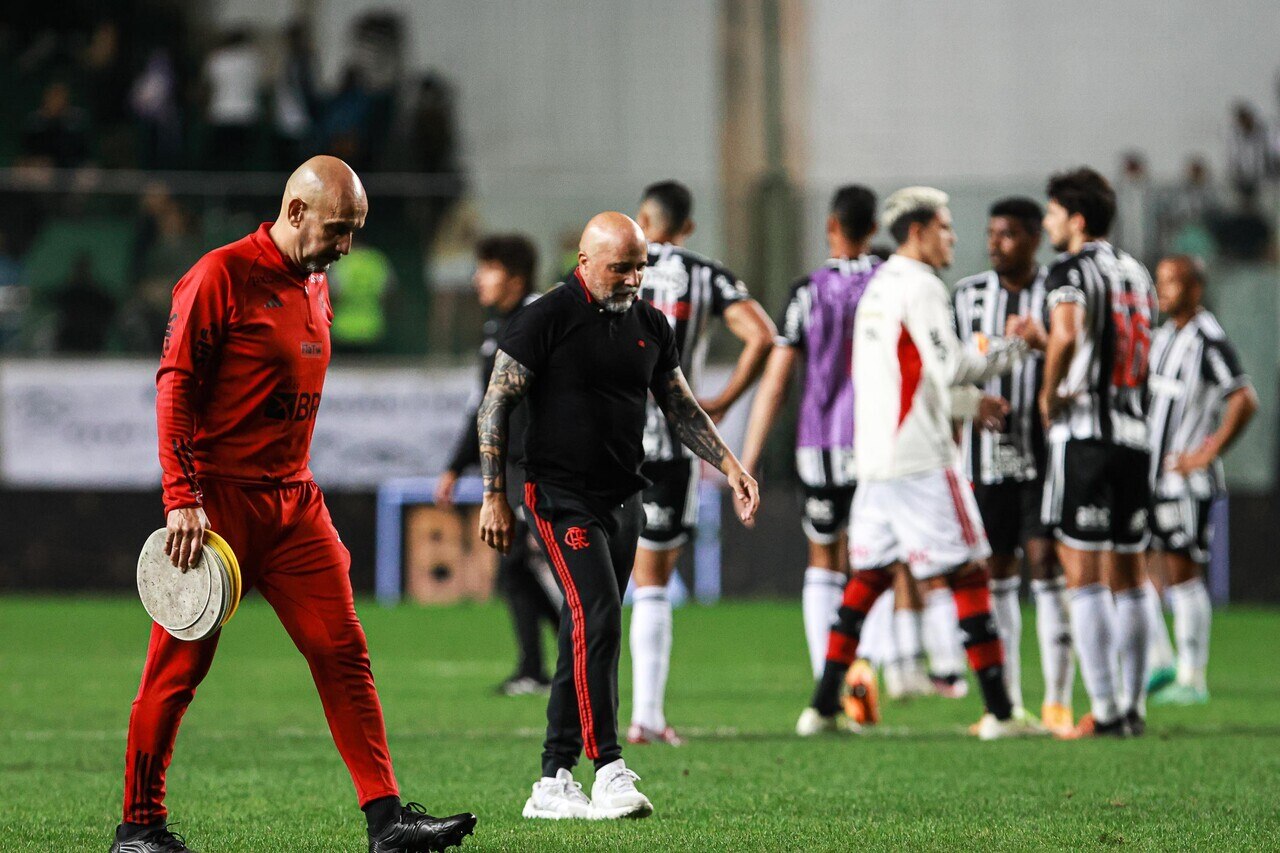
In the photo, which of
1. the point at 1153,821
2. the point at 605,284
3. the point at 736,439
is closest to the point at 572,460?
the point at 605,284

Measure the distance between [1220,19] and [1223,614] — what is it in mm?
9521

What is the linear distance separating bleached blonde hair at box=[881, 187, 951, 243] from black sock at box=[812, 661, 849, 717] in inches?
73.1

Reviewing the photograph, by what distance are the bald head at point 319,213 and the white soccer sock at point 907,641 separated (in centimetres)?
574

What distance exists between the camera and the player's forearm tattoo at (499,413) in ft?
20.2

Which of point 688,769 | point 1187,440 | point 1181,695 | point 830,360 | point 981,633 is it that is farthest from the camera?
point 1187,440

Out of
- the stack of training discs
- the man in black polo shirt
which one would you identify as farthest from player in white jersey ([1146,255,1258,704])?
the stack of training discs

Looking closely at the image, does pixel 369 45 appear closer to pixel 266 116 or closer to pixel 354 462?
pixel 266 116

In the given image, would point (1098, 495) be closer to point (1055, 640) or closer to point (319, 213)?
point (1055, 640)

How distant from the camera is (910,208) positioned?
27.1 feet

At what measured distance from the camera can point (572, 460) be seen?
250 inches

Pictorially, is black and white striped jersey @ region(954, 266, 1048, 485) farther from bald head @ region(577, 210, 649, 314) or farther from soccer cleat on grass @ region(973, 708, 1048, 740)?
bald head @ region(577, 210, 649, 314)

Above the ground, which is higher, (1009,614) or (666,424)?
(666,424)

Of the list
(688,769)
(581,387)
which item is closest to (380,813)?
(581,387)

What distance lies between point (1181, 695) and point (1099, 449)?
276 centimetres
